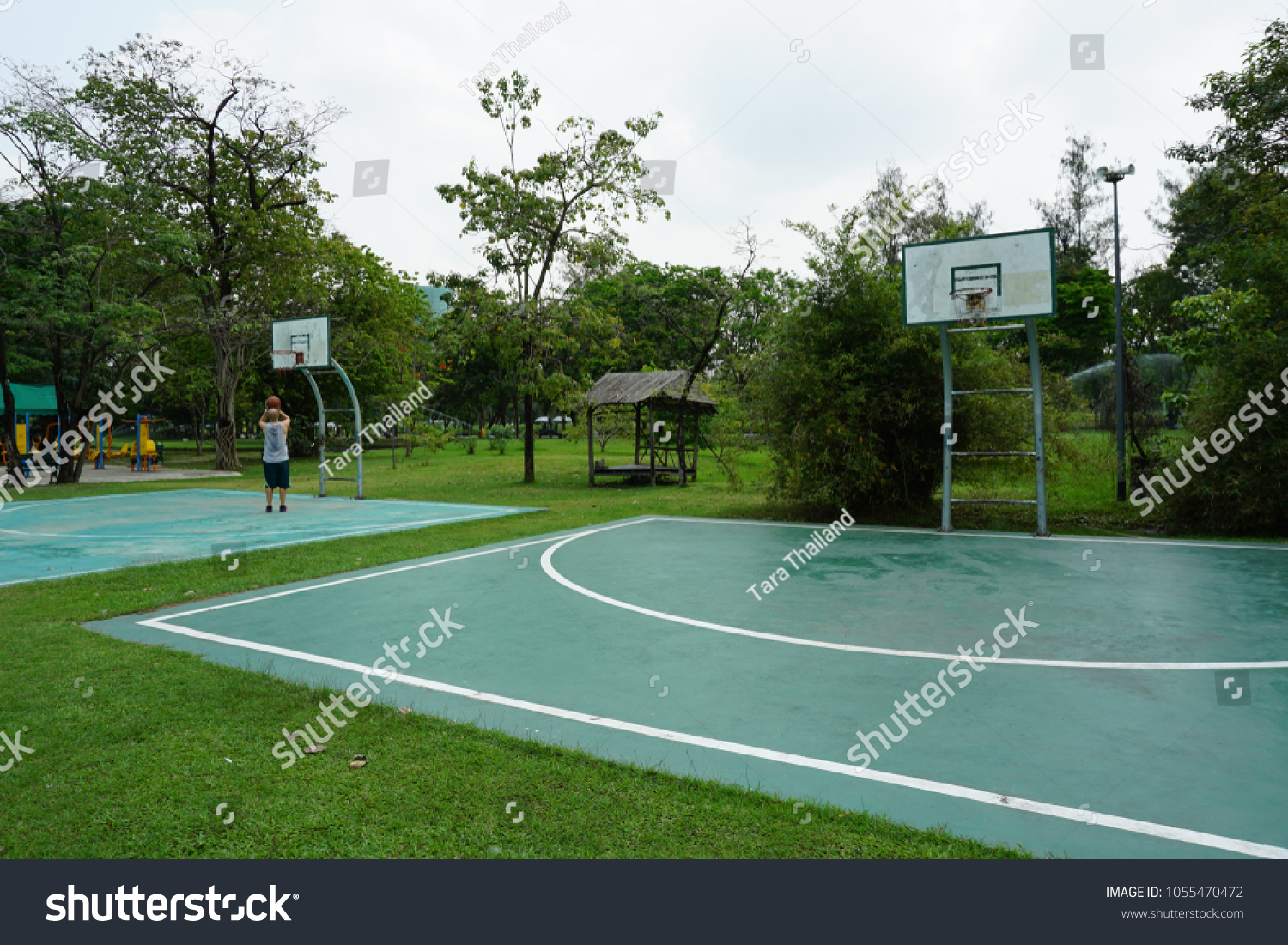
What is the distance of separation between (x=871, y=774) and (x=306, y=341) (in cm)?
1795

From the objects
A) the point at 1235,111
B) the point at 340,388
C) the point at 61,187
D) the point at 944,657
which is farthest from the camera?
the point at 340,388

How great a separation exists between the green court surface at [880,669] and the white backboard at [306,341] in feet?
34.7

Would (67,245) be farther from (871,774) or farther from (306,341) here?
(871,774)

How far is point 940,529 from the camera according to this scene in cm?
1198

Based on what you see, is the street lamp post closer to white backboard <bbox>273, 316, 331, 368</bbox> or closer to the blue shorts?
the blue shorts

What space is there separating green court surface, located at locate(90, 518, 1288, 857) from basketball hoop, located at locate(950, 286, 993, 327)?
368 cm

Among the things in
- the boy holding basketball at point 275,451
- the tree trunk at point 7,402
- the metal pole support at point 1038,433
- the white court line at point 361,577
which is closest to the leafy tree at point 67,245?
the tree trunk at point 7,402

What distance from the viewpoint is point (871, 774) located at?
3.67m

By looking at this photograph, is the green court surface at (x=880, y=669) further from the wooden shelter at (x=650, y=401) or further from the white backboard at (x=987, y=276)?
the wooden shelter at (x=650, y=401)

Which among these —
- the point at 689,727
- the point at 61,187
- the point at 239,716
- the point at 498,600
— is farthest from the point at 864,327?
the point at 61,187

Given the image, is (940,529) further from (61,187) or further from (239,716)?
(61,187)
